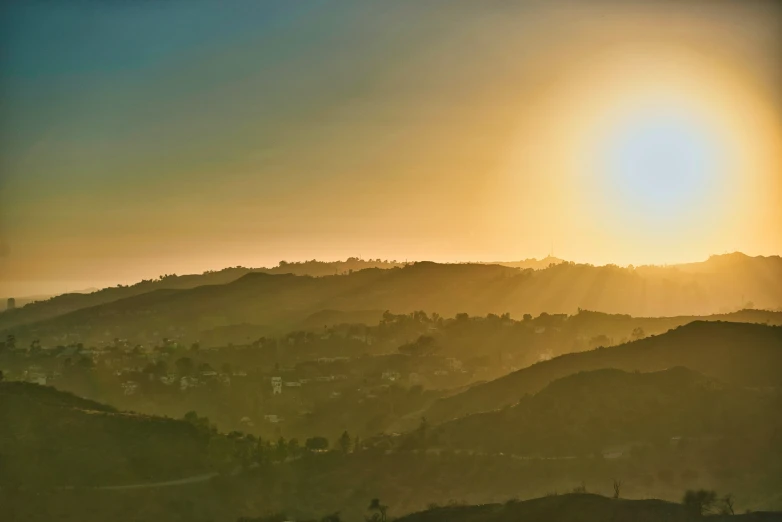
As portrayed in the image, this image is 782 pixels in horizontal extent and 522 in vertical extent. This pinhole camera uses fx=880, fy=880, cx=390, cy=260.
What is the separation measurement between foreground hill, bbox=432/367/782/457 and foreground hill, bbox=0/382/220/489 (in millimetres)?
10984

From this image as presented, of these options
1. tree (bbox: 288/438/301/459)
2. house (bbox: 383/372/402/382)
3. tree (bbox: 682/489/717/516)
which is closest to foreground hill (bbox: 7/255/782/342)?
house (bbox: 383/372/402/382)

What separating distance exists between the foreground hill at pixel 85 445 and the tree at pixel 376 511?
7.66m

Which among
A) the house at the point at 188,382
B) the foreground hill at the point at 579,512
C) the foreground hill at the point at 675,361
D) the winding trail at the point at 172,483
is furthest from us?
the house at the point at 188,382

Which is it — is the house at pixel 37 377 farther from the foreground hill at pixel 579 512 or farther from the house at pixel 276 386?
the foreground hill at pixel 579 512

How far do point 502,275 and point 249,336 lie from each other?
34596 millimetres

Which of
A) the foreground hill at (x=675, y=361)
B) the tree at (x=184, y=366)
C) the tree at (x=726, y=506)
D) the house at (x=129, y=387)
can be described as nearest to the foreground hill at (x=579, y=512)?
the tree at (x=726, y=506)

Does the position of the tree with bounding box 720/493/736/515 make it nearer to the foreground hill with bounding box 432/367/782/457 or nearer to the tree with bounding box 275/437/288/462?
the foreground hill with bounding box 432/367/782/457

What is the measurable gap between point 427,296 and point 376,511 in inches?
2891

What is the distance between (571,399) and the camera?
130 feet

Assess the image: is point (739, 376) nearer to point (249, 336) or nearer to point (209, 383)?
point (209, 383)

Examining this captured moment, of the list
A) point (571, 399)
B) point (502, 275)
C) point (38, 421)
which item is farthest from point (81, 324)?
point (571, 399)

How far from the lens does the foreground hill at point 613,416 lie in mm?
34656

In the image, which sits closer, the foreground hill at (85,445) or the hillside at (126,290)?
the foreground hill at (85,445)

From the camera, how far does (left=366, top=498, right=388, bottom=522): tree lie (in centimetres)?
2918
